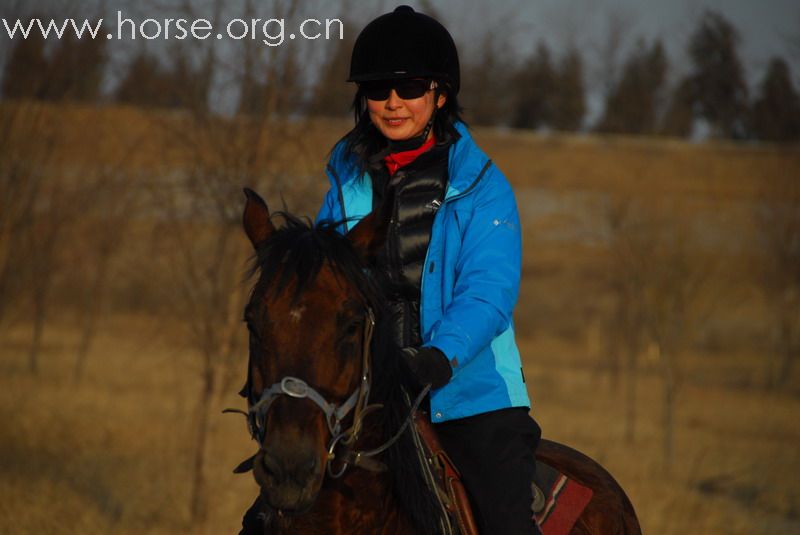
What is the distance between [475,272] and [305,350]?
2.74 feet

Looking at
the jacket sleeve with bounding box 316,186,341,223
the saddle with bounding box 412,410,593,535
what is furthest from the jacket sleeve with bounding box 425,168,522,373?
the jacket sleeve with bounding box 316,186,341,223

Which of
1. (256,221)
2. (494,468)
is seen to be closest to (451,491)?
(494,468)

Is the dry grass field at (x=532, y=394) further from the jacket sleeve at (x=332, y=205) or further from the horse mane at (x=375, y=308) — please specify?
the horse mane at (x=375, y=308)

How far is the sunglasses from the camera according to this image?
4.16 metres

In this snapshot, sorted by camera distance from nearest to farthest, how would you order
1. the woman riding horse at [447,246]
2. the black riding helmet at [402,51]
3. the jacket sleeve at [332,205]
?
1. the woman riding horse at [447,246]
2. the black riding helmet at [402,51]
3. the jacket sleeve at [332,205]

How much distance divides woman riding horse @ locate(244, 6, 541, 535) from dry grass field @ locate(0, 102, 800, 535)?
→ 216 inches

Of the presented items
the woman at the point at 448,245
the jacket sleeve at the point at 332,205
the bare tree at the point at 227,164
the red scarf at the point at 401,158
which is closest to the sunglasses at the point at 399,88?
the woman at the point at 448,245

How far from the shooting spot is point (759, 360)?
96.4 ft

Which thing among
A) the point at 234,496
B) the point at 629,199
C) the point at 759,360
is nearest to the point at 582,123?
the point at 759,360

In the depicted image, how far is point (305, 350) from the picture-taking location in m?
3.25

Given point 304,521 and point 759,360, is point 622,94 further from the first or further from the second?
point 304,521

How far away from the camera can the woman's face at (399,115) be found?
4.16 metres

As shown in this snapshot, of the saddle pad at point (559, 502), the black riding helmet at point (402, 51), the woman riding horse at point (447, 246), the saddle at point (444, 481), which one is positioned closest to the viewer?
the saddle at point (444, 481)

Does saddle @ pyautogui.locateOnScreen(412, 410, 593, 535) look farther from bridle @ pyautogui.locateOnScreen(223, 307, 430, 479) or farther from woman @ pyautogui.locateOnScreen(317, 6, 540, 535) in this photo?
bridle @ pyautogui.locateOnScreen(223, 307, 430, 479)
